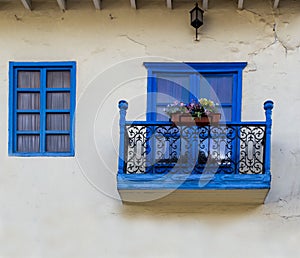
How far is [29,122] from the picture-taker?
7488mm

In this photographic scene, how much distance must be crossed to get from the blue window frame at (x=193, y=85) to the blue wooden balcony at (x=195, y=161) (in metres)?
0.42

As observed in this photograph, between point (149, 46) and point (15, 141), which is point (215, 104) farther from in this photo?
point (15, 141)

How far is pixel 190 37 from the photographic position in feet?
24.5

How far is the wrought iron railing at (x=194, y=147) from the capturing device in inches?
266

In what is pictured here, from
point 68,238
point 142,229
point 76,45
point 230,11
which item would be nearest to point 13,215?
point 68,238

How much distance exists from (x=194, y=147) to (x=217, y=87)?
3.11 ft

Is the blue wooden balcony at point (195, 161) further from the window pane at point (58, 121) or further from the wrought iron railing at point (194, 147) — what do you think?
the window pane at point (58, 121)

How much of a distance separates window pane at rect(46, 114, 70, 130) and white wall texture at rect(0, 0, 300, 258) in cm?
17

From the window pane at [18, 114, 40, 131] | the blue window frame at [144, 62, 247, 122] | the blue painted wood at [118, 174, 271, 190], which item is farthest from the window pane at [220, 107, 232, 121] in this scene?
the window pane at [18, 114, 40, 131]

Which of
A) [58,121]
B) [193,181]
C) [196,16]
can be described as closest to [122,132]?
[193,181]

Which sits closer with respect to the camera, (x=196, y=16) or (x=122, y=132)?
(x=122, y=132)

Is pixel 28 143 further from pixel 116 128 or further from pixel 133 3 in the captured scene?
pixel 133 3

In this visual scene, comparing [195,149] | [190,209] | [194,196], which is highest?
[195,149]

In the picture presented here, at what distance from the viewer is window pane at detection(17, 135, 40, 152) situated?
24.4 feet
